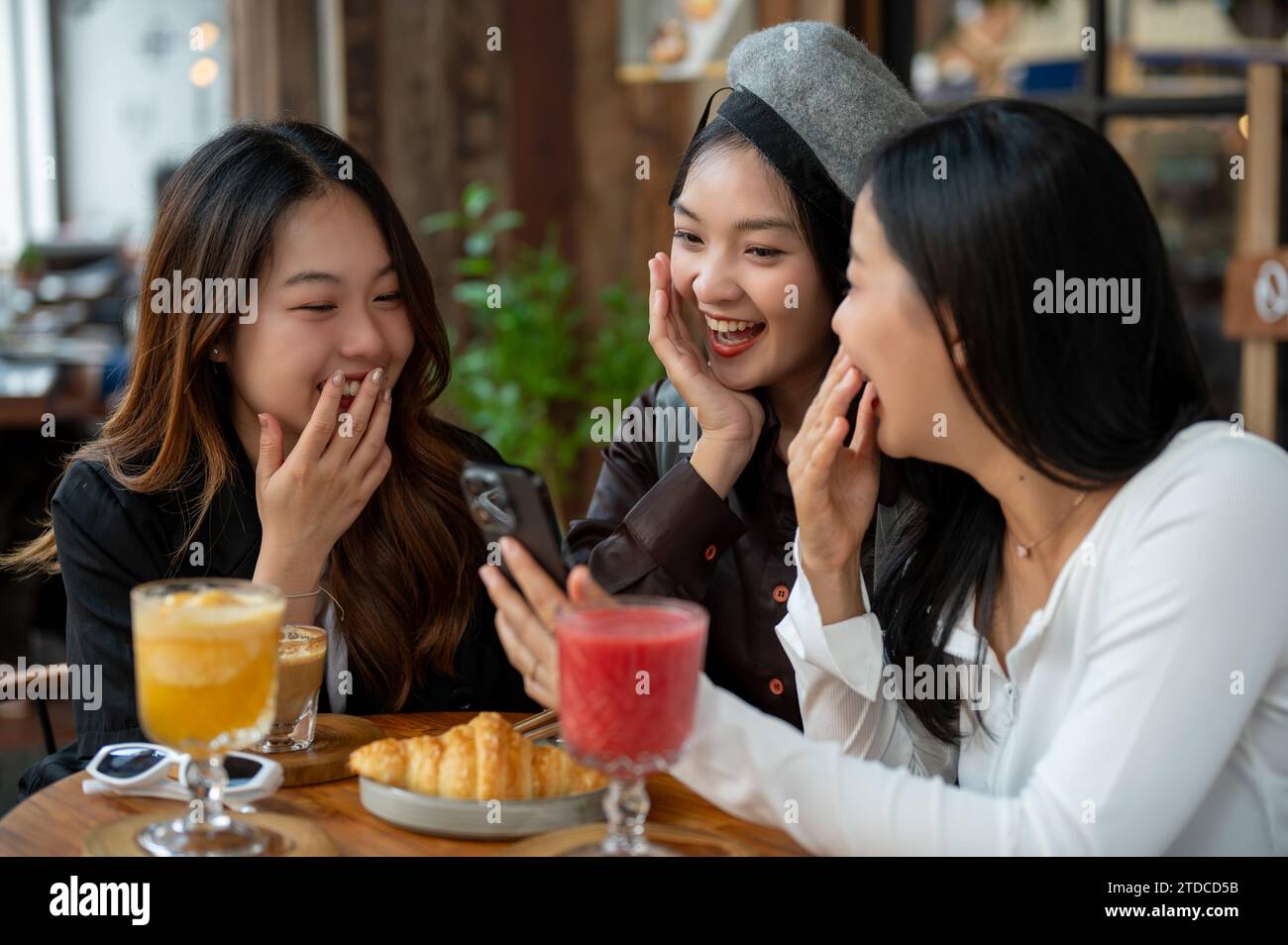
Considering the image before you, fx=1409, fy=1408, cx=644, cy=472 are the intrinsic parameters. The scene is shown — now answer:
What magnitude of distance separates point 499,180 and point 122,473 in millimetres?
2912

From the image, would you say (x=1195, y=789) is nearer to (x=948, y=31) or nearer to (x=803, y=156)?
(x=803, y=156)

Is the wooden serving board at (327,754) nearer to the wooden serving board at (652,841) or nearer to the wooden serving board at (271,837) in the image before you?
Result: the wooden serving board at (271,837)

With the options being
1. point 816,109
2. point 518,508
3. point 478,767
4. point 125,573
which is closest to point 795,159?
point 816,109

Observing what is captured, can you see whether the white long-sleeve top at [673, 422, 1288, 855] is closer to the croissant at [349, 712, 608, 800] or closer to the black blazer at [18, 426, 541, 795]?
the croissant at [349, 712, 608, 800]

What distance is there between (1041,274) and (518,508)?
1.85 feet

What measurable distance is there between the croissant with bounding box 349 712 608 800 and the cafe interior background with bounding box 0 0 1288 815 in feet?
9.29

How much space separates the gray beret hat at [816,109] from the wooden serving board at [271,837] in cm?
109

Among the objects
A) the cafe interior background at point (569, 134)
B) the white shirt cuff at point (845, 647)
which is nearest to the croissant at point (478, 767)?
the white shirt cuff at point (845, 647)

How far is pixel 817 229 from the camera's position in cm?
198

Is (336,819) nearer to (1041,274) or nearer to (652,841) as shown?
(652,841)

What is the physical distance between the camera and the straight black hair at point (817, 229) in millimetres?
1977
